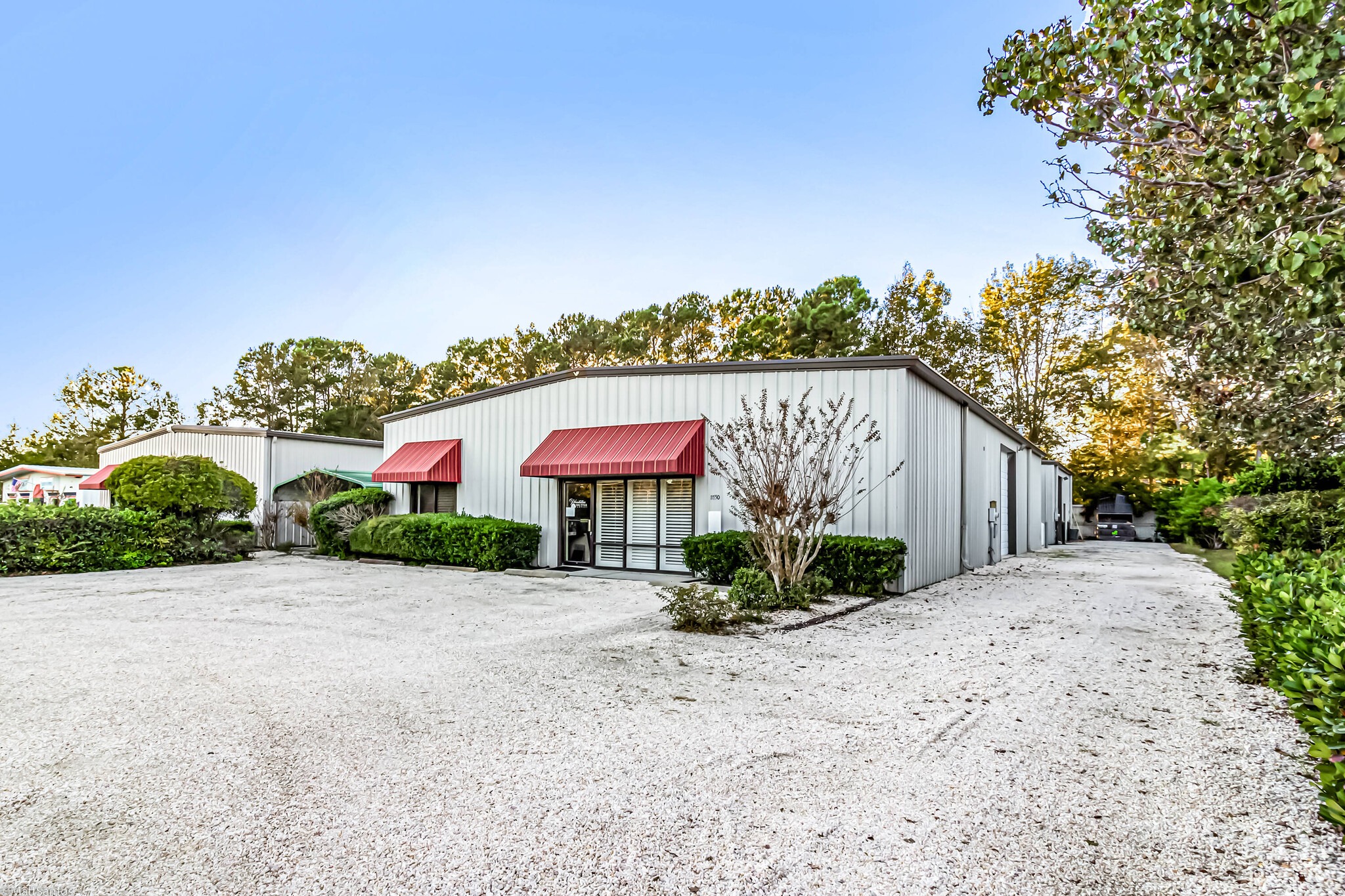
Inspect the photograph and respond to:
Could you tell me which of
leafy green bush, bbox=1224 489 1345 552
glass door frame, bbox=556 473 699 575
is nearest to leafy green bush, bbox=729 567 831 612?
glass door frame, bbox=556 473 699 575

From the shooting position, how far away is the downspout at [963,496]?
13602mm

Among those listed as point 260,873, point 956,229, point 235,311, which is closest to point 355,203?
point 235,311

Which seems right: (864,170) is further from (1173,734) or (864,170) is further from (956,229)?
(1173,734)

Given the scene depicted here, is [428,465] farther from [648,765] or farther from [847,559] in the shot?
[648,765]

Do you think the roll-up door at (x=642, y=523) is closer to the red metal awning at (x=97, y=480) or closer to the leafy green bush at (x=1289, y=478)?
the leafy green bush at (x=1289, y=478)

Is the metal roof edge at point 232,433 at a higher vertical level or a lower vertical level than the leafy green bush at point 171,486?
higher

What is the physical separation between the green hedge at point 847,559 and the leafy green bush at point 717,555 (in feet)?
0.03

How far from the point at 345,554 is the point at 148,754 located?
13965 mm

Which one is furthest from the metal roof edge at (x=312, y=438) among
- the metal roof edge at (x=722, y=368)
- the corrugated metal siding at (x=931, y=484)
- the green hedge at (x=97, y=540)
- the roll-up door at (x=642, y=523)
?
the corrugated metal siding at (x=931, y=484)

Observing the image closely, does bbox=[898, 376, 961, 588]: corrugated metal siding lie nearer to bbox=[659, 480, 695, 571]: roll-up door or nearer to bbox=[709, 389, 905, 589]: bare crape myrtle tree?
bbox=[709, 389, 905, 589]: bare crape myrtle tree

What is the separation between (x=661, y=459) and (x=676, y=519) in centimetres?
146

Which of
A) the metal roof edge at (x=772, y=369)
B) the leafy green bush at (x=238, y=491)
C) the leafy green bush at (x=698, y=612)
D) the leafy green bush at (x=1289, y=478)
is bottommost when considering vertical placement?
the leafy green bush at (x=698, y=612)

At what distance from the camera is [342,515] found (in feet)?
54.3

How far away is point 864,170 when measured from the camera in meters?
12.9
